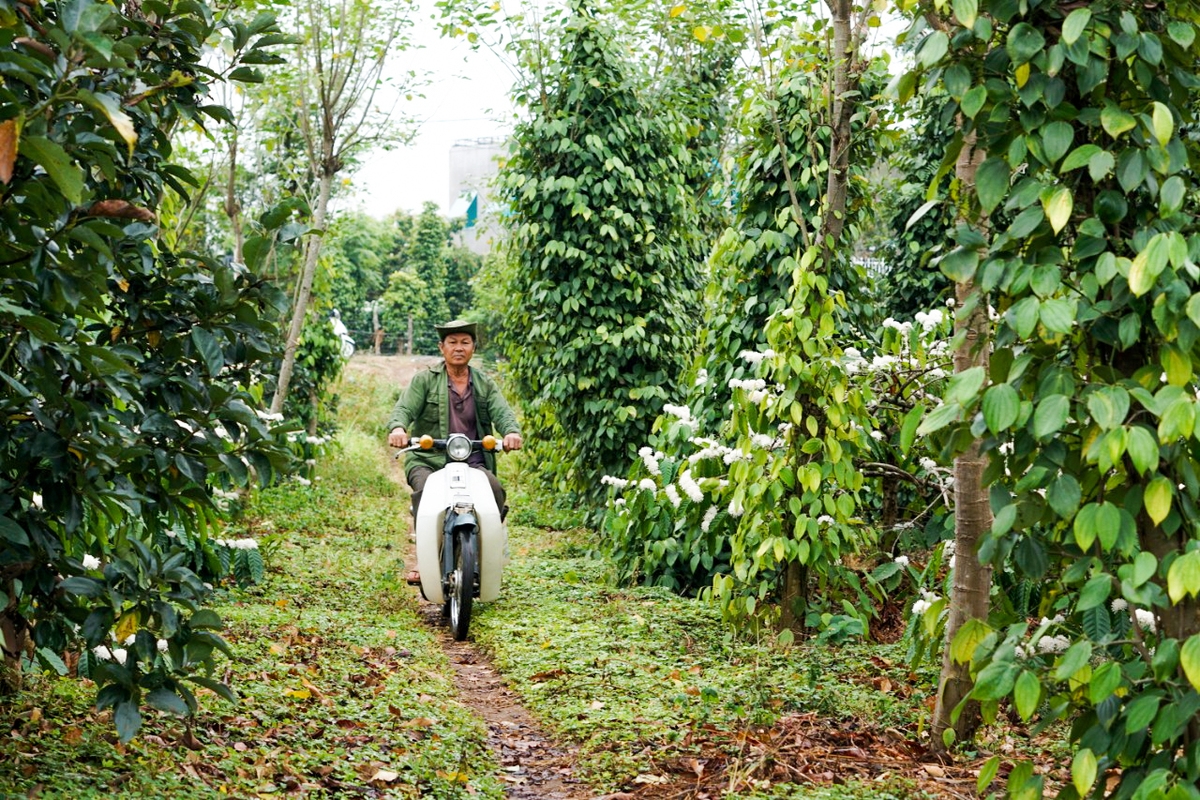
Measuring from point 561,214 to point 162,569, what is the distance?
7.19 meters

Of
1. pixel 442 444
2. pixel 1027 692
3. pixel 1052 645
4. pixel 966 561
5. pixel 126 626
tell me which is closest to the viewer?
pixel 1027 692

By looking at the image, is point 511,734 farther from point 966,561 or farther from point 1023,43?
point 1023,43

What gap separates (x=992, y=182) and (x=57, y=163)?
206 centimetres

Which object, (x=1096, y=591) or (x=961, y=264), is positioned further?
(x=961, y=264)

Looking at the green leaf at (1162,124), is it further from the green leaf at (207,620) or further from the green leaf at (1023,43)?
the green leaf at (207,620)

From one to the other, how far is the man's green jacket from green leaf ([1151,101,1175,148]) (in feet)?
18.3

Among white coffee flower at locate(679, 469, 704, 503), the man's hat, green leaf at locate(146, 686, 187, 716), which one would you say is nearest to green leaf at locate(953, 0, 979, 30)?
green leaf at locate(146, 686, 187, 716)

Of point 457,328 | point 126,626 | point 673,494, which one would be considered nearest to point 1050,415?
point 126,626

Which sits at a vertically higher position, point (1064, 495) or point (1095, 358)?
point (1095, 358)

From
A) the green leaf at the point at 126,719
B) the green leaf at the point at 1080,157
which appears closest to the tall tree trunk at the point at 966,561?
the green leaf at the point at 1080,157

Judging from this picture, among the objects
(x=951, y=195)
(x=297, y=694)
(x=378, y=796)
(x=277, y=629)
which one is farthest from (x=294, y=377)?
(x=951, y=195)

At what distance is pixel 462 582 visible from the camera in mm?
6996

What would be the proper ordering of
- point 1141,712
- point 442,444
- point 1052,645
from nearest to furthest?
point 1141,712
point 1052,645
point 442,444

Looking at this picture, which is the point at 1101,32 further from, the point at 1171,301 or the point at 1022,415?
the point at 1022,415
